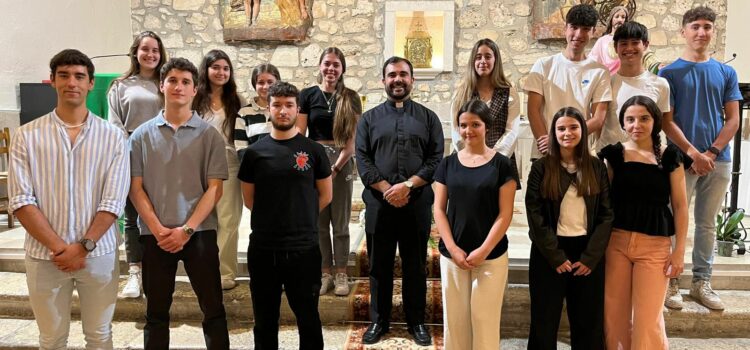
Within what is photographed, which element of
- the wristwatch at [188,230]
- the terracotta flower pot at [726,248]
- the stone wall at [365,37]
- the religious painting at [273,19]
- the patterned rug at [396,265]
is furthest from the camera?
the religious painting at [273,19]

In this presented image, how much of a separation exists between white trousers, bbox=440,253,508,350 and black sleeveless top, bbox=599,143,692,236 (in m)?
0.57

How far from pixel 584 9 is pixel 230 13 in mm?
4597

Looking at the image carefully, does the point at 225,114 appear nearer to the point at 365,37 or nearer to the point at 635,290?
the point at 635,290

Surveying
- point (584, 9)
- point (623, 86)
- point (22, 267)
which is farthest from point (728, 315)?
point (22, 267)

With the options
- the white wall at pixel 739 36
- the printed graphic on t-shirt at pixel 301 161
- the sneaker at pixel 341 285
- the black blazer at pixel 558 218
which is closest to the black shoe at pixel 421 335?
the sneaker at pixel 341 285

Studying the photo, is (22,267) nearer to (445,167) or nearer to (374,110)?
(374,110)

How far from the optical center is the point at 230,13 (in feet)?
19.7

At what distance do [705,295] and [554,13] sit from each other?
384 cm

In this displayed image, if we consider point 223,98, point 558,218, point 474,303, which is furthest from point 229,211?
point 558,218

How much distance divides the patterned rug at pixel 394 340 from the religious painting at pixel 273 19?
13.5 ft

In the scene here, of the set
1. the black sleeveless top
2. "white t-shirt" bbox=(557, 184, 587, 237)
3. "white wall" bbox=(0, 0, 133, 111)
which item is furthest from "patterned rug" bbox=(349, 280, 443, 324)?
"white wall" bbox=(0, 0, 133, 111)

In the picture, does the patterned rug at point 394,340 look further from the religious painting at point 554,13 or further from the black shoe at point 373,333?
the religious painting at point 554,13

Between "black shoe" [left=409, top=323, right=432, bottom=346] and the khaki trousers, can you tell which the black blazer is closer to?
"black shoe" [left=409, top=323, right=432, bottom=346]

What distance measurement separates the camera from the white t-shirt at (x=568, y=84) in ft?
8.20
